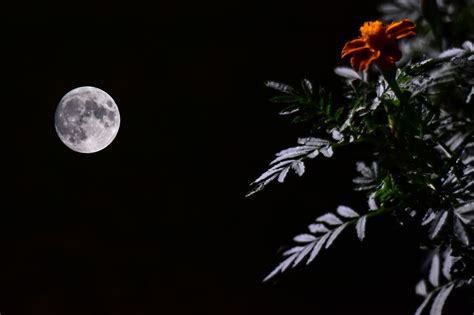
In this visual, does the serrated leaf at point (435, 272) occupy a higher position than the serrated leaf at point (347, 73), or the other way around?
the serrated leaf at point (347, 73)

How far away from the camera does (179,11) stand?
2.45 meters

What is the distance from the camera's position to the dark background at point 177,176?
237 cm

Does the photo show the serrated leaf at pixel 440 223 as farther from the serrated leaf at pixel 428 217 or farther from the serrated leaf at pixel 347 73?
the serrated leaf at pixel 347 73

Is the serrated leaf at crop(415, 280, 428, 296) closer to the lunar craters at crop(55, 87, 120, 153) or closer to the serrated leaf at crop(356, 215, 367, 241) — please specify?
the serrated leaf at crop(356, 215, 367, 241)

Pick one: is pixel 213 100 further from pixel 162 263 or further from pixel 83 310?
pixel 83 310

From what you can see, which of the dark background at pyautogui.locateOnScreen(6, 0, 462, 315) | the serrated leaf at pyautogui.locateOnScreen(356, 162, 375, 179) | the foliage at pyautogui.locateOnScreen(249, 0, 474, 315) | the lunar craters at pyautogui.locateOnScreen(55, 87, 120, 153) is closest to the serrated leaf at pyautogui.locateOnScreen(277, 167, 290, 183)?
the foliage at pyautogui.locateOnScreen(249, 0, 474, 315)

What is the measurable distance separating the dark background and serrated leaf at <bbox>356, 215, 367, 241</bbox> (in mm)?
1858

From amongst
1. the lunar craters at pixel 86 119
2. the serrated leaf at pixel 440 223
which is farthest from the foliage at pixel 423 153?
the lunar craters at pixel 86 119

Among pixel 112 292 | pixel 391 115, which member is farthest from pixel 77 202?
pixel 391 115

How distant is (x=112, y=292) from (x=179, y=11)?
49.3 inches

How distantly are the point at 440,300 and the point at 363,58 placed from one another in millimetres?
270

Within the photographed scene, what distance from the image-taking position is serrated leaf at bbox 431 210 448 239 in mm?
560

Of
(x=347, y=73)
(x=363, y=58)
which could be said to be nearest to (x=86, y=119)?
(x=347, y=73)

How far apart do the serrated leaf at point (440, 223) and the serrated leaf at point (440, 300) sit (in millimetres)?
72
